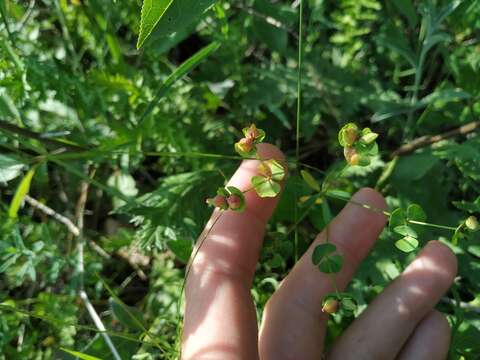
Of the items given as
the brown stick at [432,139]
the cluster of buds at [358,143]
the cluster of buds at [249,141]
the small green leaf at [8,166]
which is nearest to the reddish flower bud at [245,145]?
the cluster of buds at [249,141]

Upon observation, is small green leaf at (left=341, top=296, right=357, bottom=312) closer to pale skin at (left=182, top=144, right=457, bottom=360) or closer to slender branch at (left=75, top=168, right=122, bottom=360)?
pale skin at (left=182, top=144, right=457, bottom=360)

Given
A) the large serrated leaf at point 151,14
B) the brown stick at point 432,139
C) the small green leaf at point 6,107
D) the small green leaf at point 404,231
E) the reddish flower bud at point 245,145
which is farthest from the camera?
the brown stick at point 432,139

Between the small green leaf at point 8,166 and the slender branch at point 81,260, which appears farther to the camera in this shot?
the slender branch at point 81,260

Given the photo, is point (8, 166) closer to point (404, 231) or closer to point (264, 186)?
point (264, 186)

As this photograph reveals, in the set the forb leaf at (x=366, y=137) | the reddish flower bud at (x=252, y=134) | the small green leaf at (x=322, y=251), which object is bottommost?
the small green leaf at (x=322, y=251)

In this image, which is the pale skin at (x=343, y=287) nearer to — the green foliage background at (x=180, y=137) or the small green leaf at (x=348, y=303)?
the green foliage background at (x=180, y=137)

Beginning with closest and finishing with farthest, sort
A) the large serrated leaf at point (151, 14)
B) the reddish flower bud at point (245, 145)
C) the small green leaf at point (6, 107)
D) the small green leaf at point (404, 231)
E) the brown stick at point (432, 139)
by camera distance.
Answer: the large serrated leaf at point (151, 14) → the reddish flower bud at point (245, 145) → the small green leaf at point (404, 231) → the small green leaf at point (6, 107) → the brown stick at point (432, 139)

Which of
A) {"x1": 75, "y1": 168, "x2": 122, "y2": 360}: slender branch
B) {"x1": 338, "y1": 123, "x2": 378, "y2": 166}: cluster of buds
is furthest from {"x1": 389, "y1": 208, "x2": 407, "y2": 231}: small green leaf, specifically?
{"x1": 75, "y1": 168, "x2": 122, "y2": 360}: slender branch

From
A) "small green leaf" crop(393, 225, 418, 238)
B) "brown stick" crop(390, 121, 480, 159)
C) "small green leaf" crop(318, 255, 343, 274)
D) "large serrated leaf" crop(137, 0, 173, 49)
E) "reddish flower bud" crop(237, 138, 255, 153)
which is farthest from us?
"brown stick" crop(390, 121, 480, 159)
